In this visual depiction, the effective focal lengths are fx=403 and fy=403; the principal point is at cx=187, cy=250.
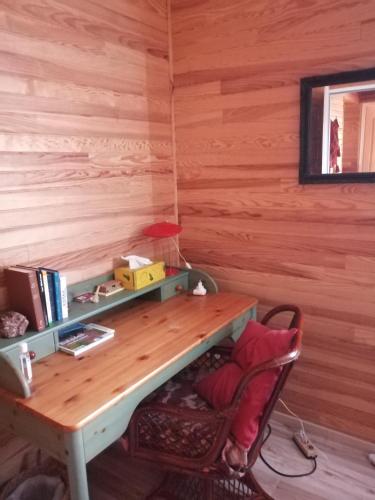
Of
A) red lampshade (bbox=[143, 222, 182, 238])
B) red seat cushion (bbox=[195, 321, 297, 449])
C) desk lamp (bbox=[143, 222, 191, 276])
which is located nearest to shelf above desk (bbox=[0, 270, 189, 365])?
desk lamp (bbox=[143, 222, 191, 276])

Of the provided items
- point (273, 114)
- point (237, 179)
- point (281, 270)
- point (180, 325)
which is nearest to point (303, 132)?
point (273, 114)

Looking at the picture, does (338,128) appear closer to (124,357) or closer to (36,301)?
(124,357)

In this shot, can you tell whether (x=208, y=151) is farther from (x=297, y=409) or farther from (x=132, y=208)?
(x=297, y=409)

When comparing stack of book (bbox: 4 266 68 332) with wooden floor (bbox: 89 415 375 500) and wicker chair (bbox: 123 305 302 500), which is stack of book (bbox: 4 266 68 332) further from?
wooden floor (bbox: 89 415 375 500)

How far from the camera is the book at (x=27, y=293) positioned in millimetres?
1578

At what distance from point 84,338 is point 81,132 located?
96cm

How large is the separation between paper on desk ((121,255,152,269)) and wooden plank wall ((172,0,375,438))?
43 cm

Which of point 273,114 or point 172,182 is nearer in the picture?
point 273,114

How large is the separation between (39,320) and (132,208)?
34.3 inches

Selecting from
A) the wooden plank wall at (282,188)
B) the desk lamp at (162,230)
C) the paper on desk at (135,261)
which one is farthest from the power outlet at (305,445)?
the paper on desk at (135,261)

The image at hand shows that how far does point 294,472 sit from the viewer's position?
1946mm

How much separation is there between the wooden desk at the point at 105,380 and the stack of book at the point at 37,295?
16cm

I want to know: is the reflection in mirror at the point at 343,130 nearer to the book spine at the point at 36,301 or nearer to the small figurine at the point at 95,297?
the small figurine at the point at 95,297

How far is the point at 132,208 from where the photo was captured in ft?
7.35
